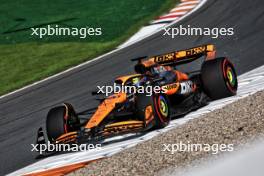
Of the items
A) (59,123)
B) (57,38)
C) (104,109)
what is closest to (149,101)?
(104,109)

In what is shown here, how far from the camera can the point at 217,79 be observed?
11516 mm

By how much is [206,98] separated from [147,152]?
12.2ft

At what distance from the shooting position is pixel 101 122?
1041cm

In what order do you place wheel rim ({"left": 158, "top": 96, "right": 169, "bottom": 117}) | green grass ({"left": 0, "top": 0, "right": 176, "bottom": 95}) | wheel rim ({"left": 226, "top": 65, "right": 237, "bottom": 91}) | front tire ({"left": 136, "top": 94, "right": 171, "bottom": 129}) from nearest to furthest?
front tire ({"left": 136, "top": 94, "right": 171, "bottom": 129})
wheel rim ({"left": 158, "top": 96, "right": 169, "bottom": 117})
wheel rim ({"left": 226, "top": 65, "right": 237, "bottom": 91})
green grass ({"left": 0, "top": 0, "right": 176, "bottom": 95})

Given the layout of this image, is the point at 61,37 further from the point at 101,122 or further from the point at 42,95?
the point at 101,122

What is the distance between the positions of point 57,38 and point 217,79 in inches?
394

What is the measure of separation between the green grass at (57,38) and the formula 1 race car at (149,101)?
20.3 ft

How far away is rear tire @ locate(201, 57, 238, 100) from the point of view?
A: 37.7ft

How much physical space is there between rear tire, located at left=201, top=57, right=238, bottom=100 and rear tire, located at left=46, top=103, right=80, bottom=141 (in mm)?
2331

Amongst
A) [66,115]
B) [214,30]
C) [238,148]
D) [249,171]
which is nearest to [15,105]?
[66,115]

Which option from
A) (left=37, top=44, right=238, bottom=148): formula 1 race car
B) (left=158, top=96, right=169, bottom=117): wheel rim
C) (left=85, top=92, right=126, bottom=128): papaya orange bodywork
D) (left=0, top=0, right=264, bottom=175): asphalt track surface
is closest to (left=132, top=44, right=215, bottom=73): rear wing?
(left=37, top=44, right=238, bottom=148): formula 1 race car

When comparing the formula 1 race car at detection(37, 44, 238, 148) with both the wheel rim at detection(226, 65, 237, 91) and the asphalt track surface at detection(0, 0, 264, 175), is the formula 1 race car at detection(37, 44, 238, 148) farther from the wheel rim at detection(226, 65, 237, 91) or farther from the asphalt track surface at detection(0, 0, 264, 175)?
the asphalt track surface at detection(0, 0, 264, 175)

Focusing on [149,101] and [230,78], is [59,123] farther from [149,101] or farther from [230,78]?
[230,78]

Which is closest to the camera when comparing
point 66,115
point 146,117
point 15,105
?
point 146,117
